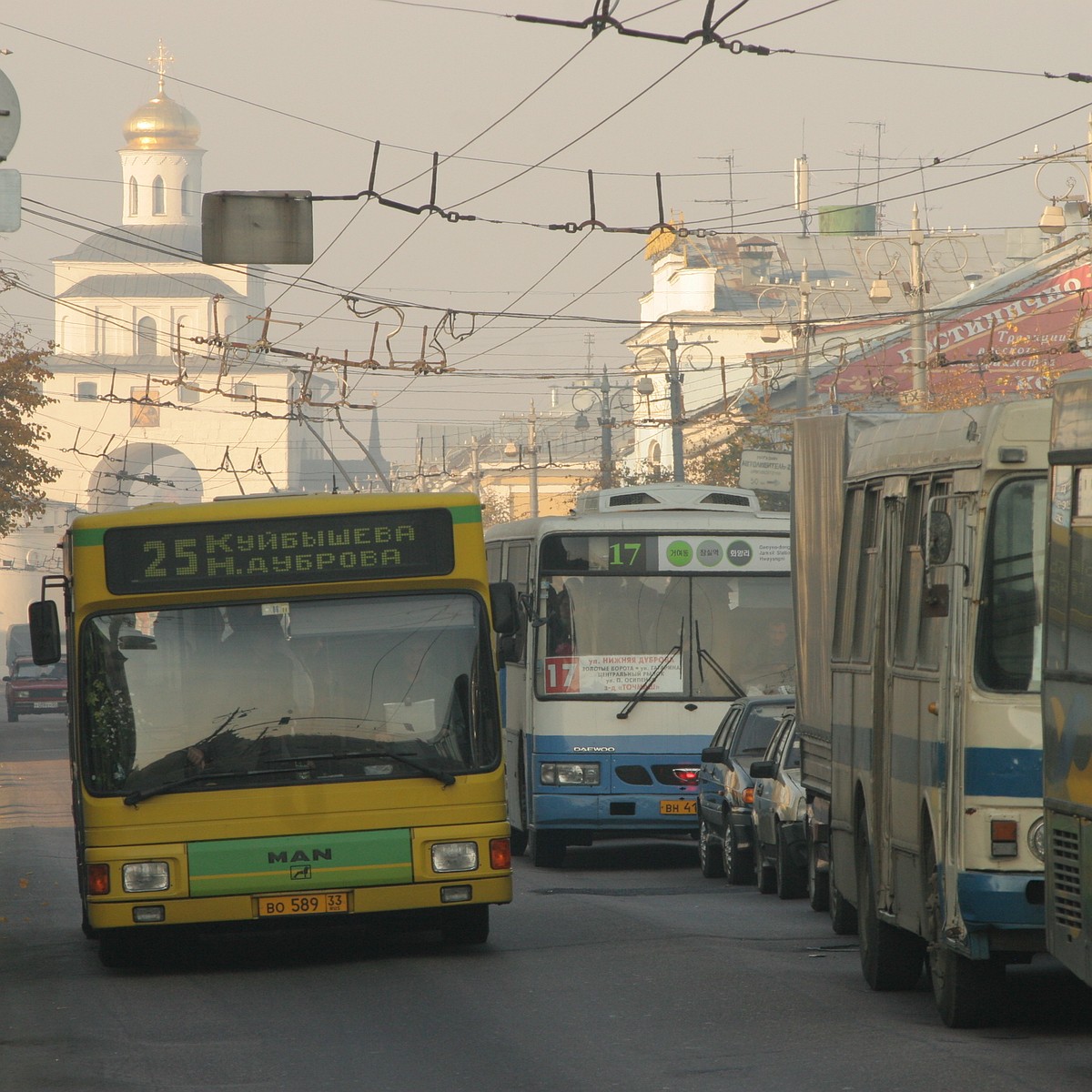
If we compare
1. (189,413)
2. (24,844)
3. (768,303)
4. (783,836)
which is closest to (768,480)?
(24,844)

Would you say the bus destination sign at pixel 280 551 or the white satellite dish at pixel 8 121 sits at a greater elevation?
the white satellite dish at pixel 8 121

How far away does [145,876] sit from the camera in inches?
422

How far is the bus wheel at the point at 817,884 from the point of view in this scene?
14.1 m

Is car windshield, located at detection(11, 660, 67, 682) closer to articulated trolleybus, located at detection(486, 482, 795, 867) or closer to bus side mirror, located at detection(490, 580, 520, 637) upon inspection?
articulated trolleybus, located at detection(486, 482, 795, 867)

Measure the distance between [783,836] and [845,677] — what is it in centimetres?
516

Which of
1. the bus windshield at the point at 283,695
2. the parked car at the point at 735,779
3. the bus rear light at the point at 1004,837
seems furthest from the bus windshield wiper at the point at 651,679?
the bus rear light at the point at 1004,837

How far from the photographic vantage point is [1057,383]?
7.14m

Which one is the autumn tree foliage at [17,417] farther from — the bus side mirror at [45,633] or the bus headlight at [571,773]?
the bus side mirror at [45,633]

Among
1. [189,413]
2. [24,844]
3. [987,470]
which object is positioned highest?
[189,413]

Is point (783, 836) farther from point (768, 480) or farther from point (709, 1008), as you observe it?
point (768, 480)

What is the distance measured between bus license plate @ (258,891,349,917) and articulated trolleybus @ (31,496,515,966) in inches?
0.4

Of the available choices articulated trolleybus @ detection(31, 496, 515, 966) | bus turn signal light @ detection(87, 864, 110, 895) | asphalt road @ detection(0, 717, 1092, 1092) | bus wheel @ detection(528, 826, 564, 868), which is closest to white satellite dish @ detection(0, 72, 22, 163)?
articulated trolleybus @ detection(31, 496, 515, 966)

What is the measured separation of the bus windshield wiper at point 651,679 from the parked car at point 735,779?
2.65ft

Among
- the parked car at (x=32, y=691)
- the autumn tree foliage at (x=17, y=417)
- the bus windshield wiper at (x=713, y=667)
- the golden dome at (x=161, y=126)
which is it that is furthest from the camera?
the golden dome at (x=161, y=126)
